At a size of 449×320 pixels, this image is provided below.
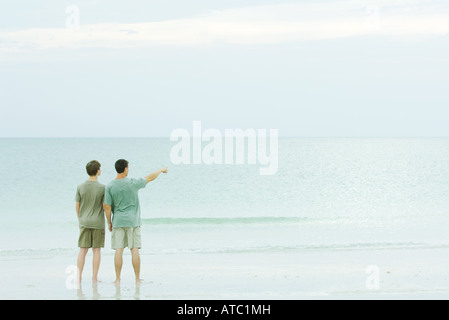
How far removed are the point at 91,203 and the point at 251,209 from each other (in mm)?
18937

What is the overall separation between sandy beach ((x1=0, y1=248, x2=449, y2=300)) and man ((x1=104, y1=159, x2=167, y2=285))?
2.12ft

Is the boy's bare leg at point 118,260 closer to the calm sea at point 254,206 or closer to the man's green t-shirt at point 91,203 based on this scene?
the man's green t-shirt at point 91,203

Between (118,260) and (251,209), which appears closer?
(118,260)

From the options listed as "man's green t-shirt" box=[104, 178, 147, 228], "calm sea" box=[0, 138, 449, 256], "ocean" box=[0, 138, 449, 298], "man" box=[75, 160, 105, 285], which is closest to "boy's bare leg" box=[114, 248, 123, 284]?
"man" box=[75, 160, 105, 285]

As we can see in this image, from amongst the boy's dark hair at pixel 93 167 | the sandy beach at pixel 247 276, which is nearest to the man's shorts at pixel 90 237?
the sandy beach at pixel 247 276

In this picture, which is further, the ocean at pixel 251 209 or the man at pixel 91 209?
the ocean at pixel 251 209

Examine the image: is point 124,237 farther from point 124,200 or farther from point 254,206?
point 254,206

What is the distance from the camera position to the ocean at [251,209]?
43.9 feet

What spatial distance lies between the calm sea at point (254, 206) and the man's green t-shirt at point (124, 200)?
4490mm

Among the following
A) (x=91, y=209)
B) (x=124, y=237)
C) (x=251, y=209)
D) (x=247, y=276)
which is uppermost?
(x=251, y=209)

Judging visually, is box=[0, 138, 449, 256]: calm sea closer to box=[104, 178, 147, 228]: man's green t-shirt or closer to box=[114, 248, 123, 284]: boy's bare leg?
box=[114, 248, 123, 284]: boy's bare leg

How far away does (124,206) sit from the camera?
25.8ft

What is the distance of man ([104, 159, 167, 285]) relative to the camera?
777cm

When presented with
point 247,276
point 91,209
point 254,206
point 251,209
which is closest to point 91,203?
point 91,209
